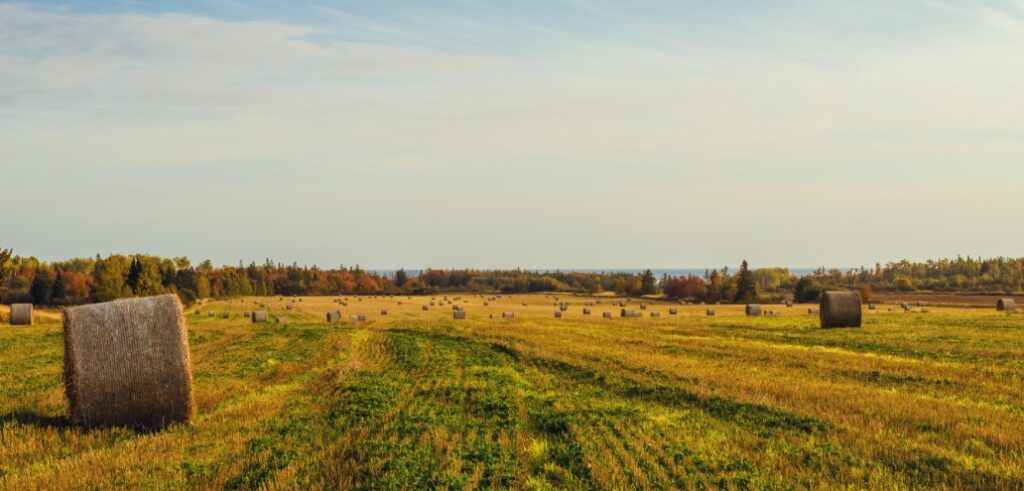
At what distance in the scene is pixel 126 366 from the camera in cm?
1633

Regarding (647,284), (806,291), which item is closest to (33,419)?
(806,291)

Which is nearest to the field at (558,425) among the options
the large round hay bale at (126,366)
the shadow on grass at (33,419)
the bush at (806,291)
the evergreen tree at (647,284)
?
the shadow on grass at (33,419)

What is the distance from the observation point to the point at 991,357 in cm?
2791

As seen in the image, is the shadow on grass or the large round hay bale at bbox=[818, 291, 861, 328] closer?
the shadow on grass

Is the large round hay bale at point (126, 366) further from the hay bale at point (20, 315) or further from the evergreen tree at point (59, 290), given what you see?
the evergreen tree at point (59, 290)

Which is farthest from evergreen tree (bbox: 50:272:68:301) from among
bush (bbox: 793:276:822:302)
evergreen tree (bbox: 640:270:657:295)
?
bush (bbox: 793:276:822:302)

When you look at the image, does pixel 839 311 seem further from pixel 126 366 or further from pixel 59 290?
pixel 59 290

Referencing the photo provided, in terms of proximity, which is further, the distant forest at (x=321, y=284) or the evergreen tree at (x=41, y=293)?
the evergreen tree at (x=41, y=293)

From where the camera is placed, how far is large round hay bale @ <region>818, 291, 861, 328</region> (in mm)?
45500

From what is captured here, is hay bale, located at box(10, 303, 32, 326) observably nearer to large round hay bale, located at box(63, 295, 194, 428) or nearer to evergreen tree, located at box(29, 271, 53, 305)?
large round hay bale, located at box(63, 295, 194, 428)

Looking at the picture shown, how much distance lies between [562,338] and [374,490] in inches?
1112

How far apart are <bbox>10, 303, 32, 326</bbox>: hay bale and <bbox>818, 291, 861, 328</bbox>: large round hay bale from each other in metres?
50.4

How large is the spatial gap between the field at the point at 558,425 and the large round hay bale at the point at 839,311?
51.1ft

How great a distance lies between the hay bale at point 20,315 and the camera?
183 feet
